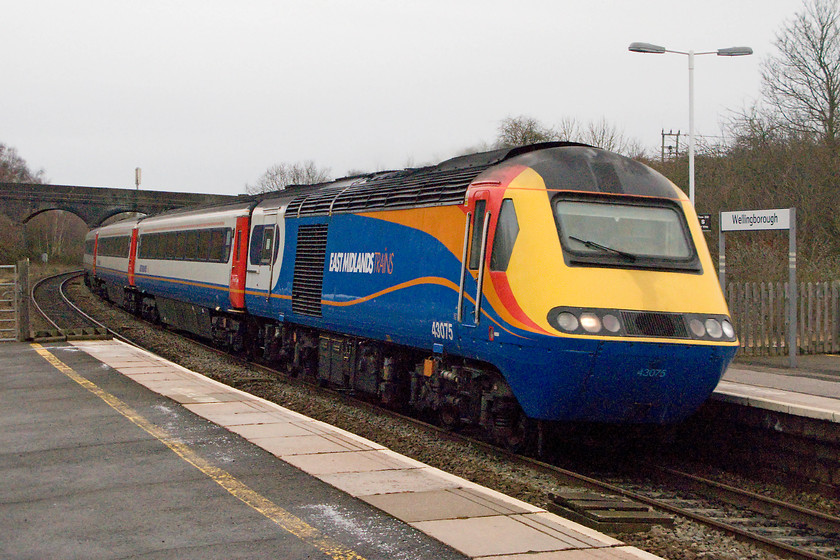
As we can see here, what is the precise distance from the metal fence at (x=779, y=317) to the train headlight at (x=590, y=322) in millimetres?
9596

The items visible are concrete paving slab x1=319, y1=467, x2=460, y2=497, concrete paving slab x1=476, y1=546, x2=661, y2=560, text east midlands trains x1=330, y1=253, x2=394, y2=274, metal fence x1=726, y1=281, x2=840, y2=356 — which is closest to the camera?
concrete paving slab x1=476, y1=546, x2=661, y2=560

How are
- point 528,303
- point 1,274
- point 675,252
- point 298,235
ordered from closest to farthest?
1. point 528,303
2. point 675,252
3. point 298,235
4. point 1,274

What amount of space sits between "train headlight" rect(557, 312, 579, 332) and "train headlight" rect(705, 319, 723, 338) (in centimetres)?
142

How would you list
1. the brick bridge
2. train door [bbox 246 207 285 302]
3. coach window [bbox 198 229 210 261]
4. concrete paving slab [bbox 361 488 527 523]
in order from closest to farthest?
concrete paving slab [bbox 361 488 527 523] < train door [bbox 246 207 285 302] < coach window [bbox 198 229 210 261] < the brick bridge

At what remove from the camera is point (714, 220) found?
29203 millimetres

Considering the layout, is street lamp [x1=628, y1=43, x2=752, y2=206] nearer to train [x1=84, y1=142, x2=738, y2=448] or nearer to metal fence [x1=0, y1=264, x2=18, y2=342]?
train [x1=84, y1=142, x2=738, y2=448]

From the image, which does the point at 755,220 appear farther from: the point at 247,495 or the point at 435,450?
the point at 247,495

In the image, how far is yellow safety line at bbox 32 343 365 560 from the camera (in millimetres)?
5703

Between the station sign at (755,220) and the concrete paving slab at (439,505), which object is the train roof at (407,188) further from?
the station sign at (755,220)

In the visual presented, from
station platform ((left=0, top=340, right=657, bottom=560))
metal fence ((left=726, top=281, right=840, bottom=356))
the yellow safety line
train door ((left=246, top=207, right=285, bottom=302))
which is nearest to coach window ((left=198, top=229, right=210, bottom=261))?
train door ((left=246, top=207, right=285, bottom=302))

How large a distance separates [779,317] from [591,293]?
988 centimetres

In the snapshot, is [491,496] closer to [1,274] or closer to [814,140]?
[814,140]

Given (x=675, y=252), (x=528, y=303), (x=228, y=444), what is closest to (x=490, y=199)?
(x=528, y=303)

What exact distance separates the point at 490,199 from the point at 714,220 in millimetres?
21820
